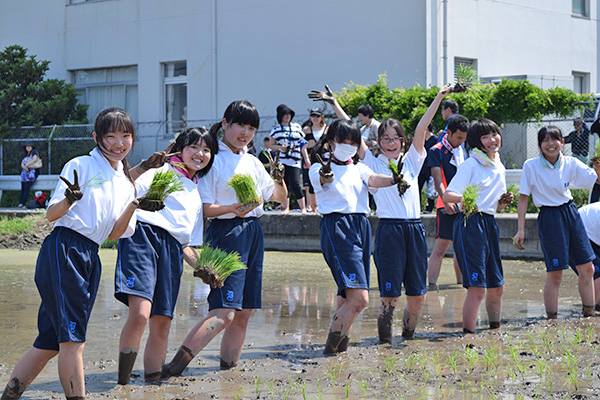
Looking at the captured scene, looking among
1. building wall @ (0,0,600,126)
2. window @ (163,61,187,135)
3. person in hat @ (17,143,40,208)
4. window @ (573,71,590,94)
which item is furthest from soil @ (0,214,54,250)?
window @ (573,71,590,94)

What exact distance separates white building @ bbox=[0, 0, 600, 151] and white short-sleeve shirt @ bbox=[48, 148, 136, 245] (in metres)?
15.3

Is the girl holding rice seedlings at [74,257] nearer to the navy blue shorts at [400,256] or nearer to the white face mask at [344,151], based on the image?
the white face mask at [344,151]

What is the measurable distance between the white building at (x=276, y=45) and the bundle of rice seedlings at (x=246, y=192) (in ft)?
47.5

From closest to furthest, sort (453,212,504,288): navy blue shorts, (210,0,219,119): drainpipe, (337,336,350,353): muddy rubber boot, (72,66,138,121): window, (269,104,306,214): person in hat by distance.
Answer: (337,336,350,353): muddy rubber boot, (453,212,504,288): navy blue shorts, (269,104,306,214): person in hat, (210,0,219,119): drainpipe, (72,66,138,121): window

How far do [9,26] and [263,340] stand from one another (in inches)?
896

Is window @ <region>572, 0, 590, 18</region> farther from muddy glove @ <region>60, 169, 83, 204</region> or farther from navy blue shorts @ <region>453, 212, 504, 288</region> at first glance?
muddy glove @ <region>60, 169, 83, 204</region>

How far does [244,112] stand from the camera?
5.79 metres

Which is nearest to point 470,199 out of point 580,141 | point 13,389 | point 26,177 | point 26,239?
point 13,389

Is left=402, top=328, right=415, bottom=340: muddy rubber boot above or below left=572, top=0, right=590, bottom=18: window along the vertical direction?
below

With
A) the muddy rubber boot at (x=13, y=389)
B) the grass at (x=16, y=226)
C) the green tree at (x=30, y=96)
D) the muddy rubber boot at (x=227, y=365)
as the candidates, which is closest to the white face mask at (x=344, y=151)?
the muddy rubber boot at (x=227, y=365)

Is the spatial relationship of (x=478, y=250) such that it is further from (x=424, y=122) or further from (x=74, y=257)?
(x=74, y=257)

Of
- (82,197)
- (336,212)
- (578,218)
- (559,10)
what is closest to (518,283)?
(578,218)

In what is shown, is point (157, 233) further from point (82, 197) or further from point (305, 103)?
point (305, 103)

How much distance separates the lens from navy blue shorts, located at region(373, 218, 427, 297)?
21.8ft
